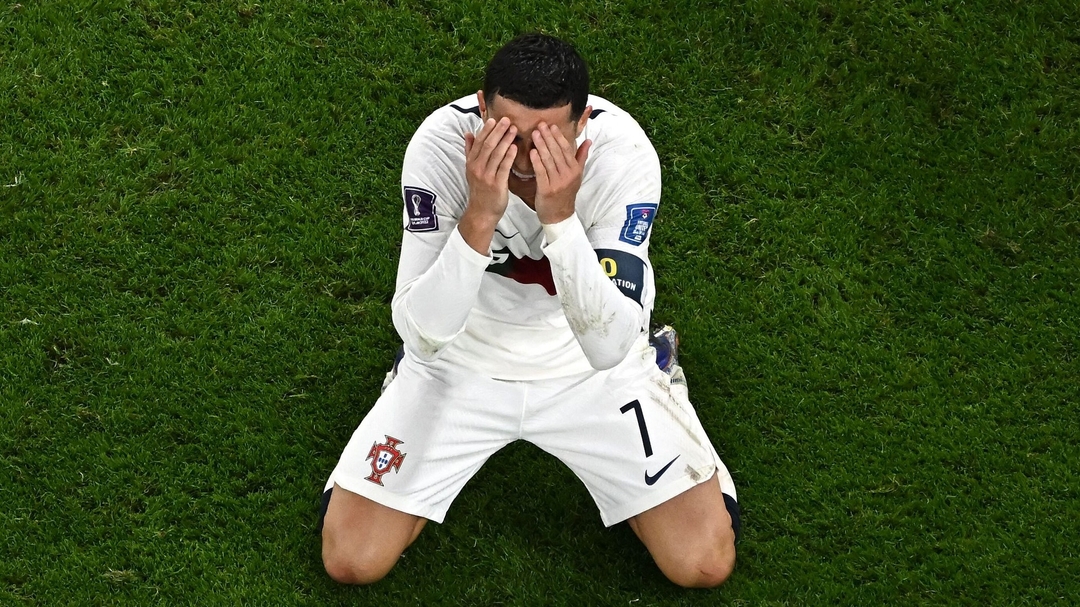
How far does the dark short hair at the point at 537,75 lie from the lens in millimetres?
3828

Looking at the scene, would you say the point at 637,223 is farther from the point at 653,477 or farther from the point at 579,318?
the point at 653,477

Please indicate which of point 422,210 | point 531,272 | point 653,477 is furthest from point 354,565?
point 422,210

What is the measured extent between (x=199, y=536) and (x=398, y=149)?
2.21 m

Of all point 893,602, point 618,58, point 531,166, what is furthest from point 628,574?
point 618,58

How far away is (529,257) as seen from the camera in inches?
177

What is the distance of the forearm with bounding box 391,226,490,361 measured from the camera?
13.2 ft

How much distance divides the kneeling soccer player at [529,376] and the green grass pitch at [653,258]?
20.5 inches

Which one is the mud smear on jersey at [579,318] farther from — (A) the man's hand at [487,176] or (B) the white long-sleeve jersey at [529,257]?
(A) the man's hand at [487,176]

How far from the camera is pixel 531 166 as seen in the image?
401 cm

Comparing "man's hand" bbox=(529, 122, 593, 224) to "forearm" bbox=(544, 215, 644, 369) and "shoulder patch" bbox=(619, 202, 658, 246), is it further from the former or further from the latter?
"shoulder patch" bbox=(619, 202, 658, 246)

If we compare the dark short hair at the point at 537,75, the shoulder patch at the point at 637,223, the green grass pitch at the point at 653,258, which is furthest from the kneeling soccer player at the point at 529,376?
the green grass pitch at the point at 653,258

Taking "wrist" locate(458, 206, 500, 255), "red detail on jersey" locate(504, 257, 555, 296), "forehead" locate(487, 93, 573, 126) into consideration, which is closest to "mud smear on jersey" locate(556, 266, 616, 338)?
"wrist" locate(458, 206, 500, 255)

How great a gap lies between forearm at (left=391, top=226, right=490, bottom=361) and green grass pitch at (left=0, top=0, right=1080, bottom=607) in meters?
1.34

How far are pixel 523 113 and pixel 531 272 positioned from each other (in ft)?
2.87
